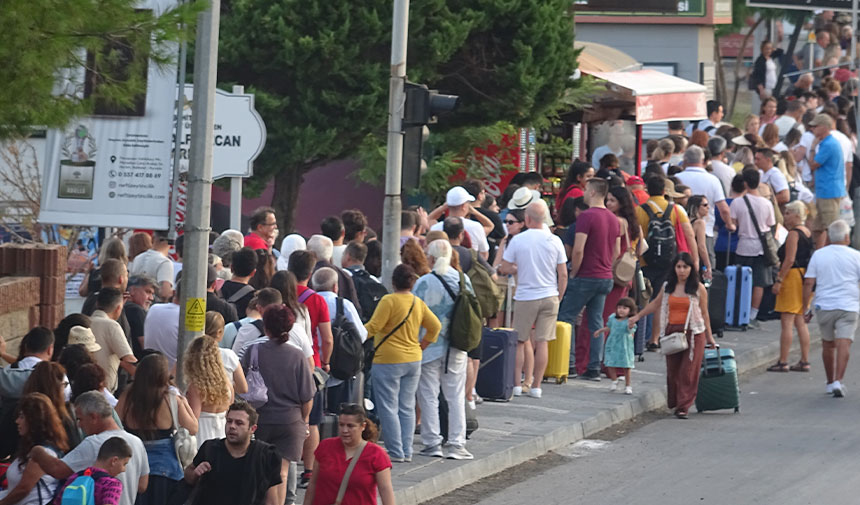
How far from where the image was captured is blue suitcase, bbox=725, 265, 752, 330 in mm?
19125

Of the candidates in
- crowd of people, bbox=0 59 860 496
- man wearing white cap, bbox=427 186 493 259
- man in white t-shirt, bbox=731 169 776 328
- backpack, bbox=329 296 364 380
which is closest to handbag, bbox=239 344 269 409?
crowd of people, bbox=0 59 860 496

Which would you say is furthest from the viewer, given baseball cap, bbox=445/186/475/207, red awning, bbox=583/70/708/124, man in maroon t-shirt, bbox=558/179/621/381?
red awning, bbox=583/70/708/124

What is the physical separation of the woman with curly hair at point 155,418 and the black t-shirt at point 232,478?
473mm

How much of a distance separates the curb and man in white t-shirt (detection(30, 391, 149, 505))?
3.02 m

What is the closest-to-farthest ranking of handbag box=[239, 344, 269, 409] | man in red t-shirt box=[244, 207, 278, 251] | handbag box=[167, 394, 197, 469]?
handbag box=[167, 394, 197, 469] < handbag box=[239, 344, 269, 409] < man in red t-shirt box=[244, 207, 278, 251]

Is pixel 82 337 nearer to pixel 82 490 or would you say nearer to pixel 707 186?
pixel 82 490

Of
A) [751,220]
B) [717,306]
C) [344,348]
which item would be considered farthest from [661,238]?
[344,348]

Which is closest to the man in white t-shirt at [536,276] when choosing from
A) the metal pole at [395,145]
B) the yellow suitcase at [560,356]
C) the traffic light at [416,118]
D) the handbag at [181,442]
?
the yellow suitcase at [560,356]

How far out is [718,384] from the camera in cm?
1503

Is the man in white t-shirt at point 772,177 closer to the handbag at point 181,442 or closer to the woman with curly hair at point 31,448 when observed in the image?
the handbag at point 181,442

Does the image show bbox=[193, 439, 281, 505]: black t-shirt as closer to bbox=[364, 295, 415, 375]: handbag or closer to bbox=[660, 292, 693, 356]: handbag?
bbox=[364, 295, 415, 375]: handbag

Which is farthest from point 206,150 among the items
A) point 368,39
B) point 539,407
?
point 368,39

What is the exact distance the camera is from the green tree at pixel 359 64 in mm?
19109

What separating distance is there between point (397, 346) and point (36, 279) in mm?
2689
